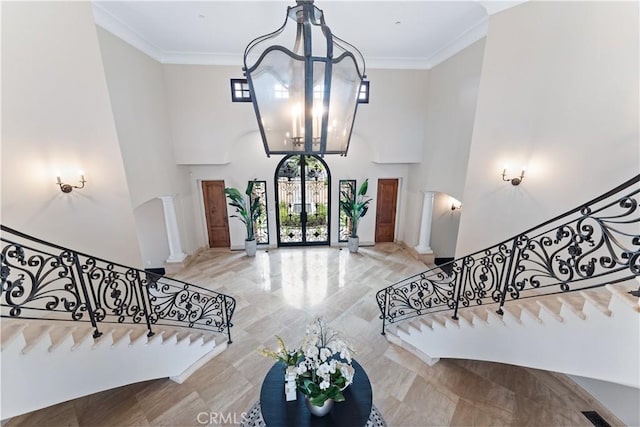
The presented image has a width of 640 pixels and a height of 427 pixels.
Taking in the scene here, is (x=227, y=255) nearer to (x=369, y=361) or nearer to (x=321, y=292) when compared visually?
(x=321, y=292)

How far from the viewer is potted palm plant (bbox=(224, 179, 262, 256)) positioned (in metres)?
7.59

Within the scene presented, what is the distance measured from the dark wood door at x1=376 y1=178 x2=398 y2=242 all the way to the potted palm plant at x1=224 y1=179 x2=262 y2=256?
3674mm

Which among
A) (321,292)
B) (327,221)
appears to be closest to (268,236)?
(327,221)

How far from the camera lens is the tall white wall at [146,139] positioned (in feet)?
14.4

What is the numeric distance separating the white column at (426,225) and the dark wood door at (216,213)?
5.68 metres

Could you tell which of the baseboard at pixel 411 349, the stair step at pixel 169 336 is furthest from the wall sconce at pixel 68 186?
the baseboard at pixel 411 349

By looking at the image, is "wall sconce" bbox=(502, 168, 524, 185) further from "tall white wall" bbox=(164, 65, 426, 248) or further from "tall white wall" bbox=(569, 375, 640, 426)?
"tall white wall" bbox=(164, 65, 426, 248)

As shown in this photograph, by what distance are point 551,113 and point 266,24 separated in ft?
14.5

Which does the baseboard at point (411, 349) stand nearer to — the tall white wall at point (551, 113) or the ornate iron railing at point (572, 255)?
the ornate iron railing at point (572, 255)

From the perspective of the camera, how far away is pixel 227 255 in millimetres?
7961

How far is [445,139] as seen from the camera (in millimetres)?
5902

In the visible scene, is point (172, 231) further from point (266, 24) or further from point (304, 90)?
point (304, 90)

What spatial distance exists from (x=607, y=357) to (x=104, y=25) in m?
6.84

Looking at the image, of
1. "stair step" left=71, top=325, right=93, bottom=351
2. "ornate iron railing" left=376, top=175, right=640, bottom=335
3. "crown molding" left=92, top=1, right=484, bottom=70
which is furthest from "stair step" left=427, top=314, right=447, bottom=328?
"crown molding" left=92, top=1, right=484, bottom=70
